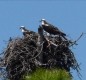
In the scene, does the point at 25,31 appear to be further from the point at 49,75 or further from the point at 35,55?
the point at 49,75

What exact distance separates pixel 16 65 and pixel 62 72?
599 centimetres

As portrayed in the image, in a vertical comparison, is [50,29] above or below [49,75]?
above

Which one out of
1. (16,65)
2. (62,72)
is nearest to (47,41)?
(16,65)

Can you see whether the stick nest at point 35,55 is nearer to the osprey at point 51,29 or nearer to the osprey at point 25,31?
the osprey at point 51,29

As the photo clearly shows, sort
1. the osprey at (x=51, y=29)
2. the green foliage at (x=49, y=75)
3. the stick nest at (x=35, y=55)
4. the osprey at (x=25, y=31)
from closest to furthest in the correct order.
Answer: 1. the green foliage at (x=49, y=75)
2. the stick nest at (x=35, y=55)
3. the osprey at (x=51, y=29)
4. the osprey at (x=25, y=31)

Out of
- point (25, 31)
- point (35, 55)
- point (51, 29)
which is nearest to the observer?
point (35, 55)

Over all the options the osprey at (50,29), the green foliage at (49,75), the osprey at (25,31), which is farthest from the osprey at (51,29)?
the green foliage at (49,75)

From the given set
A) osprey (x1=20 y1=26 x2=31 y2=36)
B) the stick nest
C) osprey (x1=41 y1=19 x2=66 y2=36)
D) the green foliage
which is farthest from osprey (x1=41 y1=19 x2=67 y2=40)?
the green foliage

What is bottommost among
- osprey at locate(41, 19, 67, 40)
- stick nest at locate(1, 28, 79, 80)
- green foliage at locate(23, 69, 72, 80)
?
green foliage at locate(23, 69, 72, 80)

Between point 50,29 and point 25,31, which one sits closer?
point 50,29

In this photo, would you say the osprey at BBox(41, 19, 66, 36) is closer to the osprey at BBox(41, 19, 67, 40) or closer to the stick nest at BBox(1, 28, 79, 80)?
the osprey at BBox(41, 19, 67, 40)

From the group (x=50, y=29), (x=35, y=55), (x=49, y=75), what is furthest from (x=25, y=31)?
(x=49, y=75)

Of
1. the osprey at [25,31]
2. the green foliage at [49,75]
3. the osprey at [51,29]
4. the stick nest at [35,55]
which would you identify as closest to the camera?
the green foliage at [49,75]

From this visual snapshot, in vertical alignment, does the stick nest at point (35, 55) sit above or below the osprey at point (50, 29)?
below
